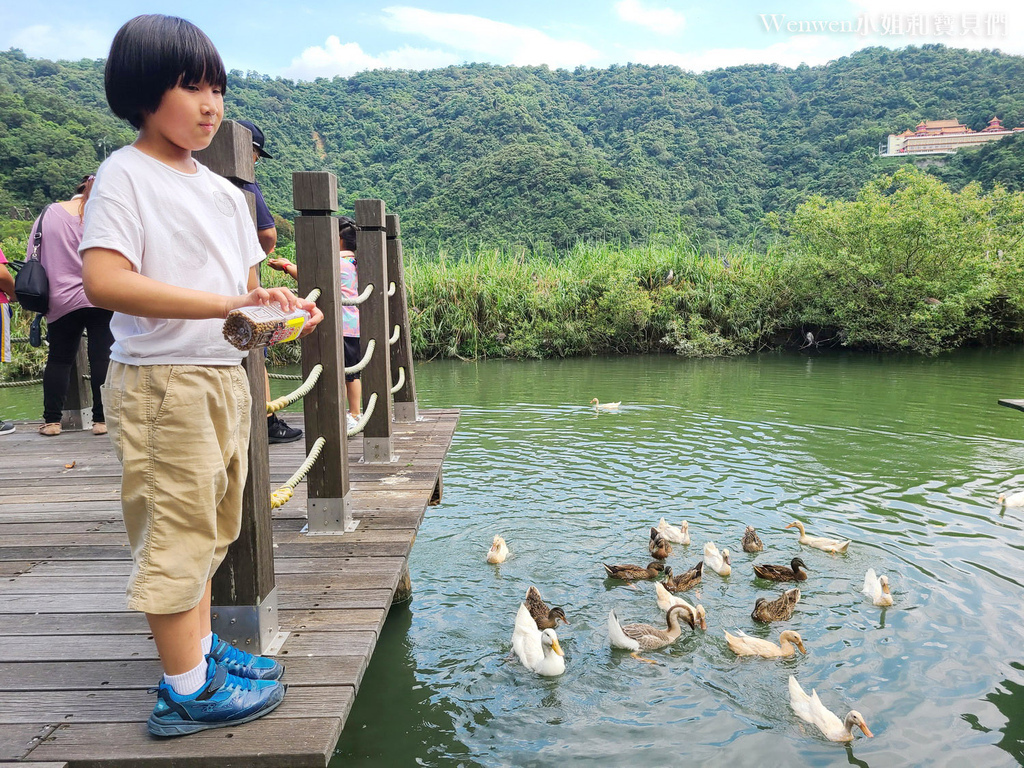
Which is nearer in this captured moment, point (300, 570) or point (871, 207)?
point (300, 570)

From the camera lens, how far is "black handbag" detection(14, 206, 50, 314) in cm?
498

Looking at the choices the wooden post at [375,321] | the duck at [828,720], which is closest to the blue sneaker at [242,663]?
the duck at [828,720]

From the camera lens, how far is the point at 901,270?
56.4 feet

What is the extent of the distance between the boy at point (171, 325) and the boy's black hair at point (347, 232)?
3.63 metres

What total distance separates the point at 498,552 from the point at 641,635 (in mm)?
1302

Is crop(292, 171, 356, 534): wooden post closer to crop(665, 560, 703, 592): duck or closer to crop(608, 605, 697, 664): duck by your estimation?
crop(608, 605, 697, 664): duck

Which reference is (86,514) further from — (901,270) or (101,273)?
(901,270)

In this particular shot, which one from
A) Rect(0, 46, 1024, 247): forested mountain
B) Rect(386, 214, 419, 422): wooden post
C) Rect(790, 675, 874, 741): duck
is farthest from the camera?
Rect(0, 46, 1024, 247): forested mountain

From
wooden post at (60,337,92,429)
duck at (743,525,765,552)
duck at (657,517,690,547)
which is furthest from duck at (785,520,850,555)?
wooden post at (60,337,92,429)

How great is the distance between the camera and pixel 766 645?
3.74 m

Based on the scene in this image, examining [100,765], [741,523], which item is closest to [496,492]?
[741,523]

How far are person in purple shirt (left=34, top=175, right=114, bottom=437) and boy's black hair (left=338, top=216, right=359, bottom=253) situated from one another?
1671 millimetres

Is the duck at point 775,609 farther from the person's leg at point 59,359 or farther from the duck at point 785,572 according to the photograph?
the person's leg at point 59,359

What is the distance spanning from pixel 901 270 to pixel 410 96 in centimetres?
4828
